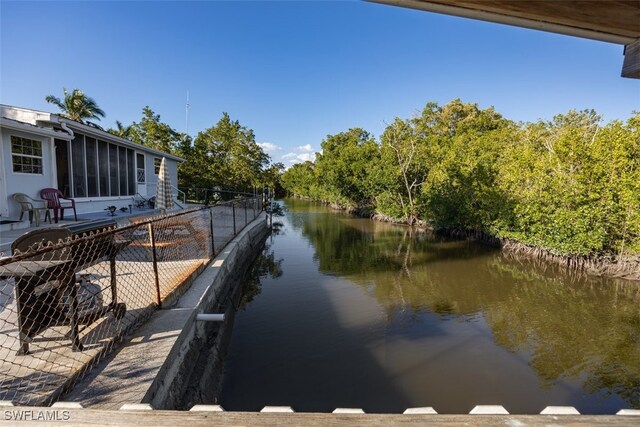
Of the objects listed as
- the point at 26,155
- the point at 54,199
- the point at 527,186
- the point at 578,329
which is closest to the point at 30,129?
the point at 26,155

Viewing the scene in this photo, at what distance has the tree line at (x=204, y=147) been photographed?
2227cm

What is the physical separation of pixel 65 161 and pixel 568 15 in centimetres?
1207

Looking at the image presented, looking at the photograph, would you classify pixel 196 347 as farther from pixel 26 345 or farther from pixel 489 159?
pixel 489 159

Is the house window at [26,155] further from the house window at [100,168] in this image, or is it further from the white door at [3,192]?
the house window at [100,168]

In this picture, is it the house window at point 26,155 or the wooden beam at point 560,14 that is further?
the house window at point 26,155

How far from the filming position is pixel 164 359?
3203mm

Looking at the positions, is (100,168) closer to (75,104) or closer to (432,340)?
(432,340)

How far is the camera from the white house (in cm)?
757

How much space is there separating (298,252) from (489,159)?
12.6 meters

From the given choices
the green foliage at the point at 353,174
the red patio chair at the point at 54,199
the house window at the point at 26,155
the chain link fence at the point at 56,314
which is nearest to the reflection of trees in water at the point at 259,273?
the chain link fence at the point at 56,314

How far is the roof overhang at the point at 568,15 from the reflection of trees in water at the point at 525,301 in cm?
548

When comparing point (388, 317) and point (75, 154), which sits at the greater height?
point (75, 154)

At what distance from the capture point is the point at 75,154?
33.1 ft

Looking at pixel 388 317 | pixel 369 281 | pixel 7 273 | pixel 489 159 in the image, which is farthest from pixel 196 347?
pixel 489 159
